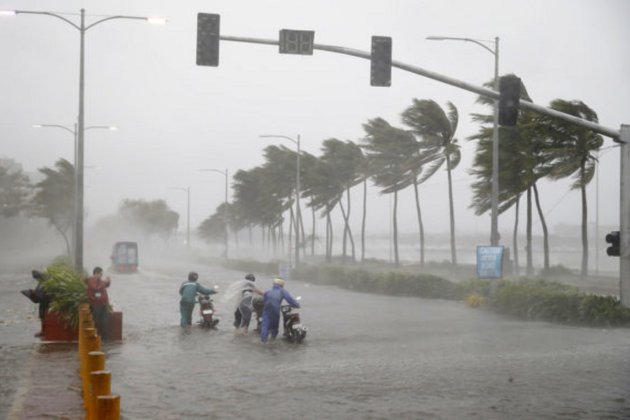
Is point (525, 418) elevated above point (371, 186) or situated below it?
below

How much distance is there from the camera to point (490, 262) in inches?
1081

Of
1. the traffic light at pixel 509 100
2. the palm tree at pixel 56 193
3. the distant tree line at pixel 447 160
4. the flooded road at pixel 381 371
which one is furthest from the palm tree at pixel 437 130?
the palm tree at pixel 56 193

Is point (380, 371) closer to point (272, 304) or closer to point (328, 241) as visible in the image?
point (272, 304)

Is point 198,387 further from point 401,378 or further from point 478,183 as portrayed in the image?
point 478,183

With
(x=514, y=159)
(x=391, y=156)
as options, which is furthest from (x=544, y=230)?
(x=391, y=156)

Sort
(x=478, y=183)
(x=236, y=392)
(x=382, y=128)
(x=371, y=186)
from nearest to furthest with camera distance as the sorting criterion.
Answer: (x=236, y=392) < (x=478, y=183) < (x=382, y=128) < (x=371, y=186)

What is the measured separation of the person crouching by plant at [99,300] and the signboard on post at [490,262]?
525 inches

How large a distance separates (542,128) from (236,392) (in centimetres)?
2878

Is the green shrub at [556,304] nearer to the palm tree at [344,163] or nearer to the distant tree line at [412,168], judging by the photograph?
the distant tree line at [412,168]

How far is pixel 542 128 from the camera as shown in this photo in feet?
125

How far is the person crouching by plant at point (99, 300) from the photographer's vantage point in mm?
18094

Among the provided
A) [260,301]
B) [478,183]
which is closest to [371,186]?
[478,183]

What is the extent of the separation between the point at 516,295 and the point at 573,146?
14.3 meters

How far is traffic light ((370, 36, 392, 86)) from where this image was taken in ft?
51.6
